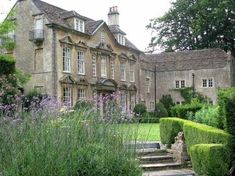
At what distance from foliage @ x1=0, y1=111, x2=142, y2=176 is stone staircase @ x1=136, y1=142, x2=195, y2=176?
3.44 metres

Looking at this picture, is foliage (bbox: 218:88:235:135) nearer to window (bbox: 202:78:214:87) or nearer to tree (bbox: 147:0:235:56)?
window (bbox: 202:78:214:87)

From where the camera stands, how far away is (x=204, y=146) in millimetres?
9352

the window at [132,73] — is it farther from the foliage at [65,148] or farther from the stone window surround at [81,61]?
the foliage at [65,148]

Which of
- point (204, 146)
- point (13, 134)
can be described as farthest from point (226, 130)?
point (13, 134)

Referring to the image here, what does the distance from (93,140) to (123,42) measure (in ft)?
102

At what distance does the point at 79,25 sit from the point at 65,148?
24.9 meters

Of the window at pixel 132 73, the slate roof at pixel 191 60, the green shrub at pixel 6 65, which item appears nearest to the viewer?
the green shrub at pixel 6 65

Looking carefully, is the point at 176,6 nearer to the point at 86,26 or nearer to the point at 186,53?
the point at 186,53

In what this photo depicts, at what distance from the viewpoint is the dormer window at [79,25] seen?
29578 millimetres

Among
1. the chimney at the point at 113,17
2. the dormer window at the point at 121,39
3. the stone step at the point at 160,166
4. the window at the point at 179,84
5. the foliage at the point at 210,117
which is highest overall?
the chimney at the point at 113,17

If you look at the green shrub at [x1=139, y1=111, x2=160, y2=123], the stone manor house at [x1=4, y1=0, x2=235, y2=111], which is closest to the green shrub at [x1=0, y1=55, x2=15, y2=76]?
the stone manor house at [x1=4, y1=0, x2=235, y2=111]

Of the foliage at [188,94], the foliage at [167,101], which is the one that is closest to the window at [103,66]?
the foliage at [167,101]

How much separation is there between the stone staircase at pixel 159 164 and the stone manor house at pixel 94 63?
826cm

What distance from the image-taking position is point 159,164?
11.5 metres
